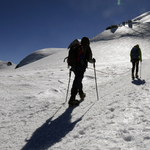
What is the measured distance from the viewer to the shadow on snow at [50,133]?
8.03 ft

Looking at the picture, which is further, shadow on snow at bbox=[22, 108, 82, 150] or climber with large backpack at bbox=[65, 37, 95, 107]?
climber with large backpack at bbox=[65, 37, 95, 107]

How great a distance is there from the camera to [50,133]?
9.27ft

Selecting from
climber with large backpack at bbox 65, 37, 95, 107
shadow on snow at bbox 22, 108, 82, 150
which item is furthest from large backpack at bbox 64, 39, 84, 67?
shadow on snow at bbox 22, 108, 82, 150

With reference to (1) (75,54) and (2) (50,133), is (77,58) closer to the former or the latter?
(1) (75,54)

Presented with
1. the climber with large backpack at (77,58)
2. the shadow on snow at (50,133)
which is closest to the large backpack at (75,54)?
the climber with large backpack at (77,58)

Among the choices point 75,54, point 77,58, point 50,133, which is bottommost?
point 50,133

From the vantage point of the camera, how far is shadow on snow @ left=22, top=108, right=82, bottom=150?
8.03 ft

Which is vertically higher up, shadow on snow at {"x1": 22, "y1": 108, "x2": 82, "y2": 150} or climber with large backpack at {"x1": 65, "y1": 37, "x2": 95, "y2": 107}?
climber with large backpack at {"x1": 65, "y1": 37, "x2": 95, "y2": 107}

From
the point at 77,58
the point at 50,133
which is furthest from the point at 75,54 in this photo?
the point at 50,133

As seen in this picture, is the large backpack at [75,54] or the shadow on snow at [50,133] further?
the large backpack at [75,54]

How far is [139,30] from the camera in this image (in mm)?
51312

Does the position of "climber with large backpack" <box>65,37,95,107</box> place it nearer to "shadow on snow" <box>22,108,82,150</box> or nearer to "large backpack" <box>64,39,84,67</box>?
"large backpack" <box>64,39,84,67</box>

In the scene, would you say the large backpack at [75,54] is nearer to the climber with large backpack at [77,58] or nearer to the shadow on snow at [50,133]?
the climber with large backpack at [77,58]

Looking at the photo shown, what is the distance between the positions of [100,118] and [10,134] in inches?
86.7
